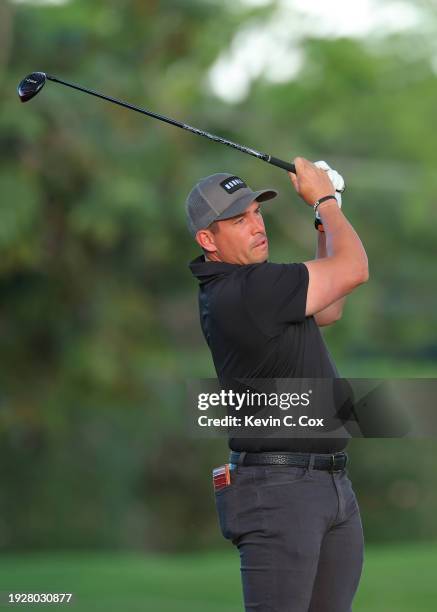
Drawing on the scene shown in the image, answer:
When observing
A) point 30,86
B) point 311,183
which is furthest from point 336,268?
point 30,86

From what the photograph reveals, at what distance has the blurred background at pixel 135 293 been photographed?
13414mm

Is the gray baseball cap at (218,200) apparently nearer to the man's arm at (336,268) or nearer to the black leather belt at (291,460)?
the man's arm at (336,268)

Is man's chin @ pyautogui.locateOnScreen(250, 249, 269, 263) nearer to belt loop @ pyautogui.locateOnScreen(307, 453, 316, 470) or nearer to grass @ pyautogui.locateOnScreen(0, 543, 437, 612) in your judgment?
belt loop @ pyautogui.locateOnScreen(307, 453, 316, 470)

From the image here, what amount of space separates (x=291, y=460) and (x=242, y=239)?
2.46 feet

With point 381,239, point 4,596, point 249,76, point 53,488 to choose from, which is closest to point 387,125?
point 381,239

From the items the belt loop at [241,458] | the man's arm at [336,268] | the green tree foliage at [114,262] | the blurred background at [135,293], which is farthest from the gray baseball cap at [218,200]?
the green tree foliage at [114,262]

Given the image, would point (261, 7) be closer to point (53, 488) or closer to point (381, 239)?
point (381, 239)

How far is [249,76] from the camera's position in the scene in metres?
19.6

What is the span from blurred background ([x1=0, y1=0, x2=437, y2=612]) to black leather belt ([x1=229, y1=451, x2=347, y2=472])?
20.3 feet

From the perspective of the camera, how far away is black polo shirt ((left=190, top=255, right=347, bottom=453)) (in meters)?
3.63

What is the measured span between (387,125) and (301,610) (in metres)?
22.3

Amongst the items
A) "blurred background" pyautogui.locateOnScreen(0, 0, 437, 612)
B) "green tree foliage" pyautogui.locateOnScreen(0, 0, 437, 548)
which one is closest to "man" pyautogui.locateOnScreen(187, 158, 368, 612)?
"blurred background" pyautogui.locateOnScreen(0, 0, 437, 612)

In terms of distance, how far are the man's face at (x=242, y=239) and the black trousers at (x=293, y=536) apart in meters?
0.70

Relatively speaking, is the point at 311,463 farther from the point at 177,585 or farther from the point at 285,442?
the point at 177,585
